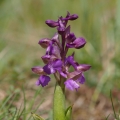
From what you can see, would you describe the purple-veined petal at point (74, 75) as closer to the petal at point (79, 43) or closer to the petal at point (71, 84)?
the petal at point (71, 84)

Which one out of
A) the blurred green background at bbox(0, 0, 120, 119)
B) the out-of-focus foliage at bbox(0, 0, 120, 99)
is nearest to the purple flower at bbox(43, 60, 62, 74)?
the blurred green background at bbox(0, 0, 120, 119)

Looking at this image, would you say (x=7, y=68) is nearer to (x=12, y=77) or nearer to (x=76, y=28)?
(x=12, y=77)

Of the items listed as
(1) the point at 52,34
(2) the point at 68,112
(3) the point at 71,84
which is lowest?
(1) the point at 52,34

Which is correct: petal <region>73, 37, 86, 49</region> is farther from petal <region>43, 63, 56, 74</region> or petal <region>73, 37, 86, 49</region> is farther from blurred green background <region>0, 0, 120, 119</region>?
blurred green background <region>0, 0, 120, 119</region>

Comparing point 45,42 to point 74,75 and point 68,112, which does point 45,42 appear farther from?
point 68,112

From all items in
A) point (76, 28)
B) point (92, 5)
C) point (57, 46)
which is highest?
point (57, 46)

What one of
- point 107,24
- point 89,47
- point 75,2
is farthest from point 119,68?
point 75,2

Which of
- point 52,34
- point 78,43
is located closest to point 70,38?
point 78,43
